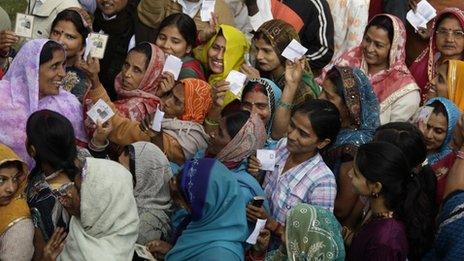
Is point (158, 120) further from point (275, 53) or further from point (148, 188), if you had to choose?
point (275, 53)

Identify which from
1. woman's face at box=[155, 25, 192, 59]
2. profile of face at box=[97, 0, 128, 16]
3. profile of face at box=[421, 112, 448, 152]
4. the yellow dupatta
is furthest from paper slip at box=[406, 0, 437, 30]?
profile of face at box=[97, 0, 128, 16]

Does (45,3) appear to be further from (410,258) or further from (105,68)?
(410,258)

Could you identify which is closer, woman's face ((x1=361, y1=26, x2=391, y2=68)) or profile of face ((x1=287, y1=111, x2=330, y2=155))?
profile of face ((x1=287, y1=111, x2=330, y2=155))

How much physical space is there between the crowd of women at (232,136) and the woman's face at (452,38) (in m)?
0.01

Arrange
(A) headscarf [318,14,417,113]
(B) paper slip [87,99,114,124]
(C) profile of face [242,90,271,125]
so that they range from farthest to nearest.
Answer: (A) headscarf [318,14,417,113], (C) profile of face [242,90,271,125], (B) paper slip [87,99,114,124]

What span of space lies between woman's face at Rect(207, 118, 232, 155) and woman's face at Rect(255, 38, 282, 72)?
1.26m

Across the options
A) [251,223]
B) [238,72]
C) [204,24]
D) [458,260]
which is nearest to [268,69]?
[238,72]

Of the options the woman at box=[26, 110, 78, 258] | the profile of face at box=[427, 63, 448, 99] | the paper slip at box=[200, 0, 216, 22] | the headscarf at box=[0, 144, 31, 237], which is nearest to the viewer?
the headscarf at box=[0, 144, 31, 237]

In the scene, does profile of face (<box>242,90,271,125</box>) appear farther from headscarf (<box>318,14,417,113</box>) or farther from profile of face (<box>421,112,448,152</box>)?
profile of face (<box>421,112,448,152</box>)

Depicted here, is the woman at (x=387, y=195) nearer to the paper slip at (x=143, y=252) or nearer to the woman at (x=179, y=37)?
the paper slip at (x=143, y=252)

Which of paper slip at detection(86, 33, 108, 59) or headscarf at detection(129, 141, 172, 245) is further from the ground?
paper slip at detection(86, 33, 108, 59)

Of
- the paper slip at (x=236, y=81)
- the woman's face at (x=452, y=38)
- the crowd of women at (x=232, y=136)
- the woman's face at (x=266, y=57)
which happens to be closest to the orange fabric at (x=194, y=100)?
the crowd of women at (x=232, y=136)

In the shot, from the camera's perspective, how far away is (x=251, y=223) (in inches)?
169

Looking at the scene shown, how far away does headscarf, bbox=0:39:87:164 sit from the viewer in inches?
193
